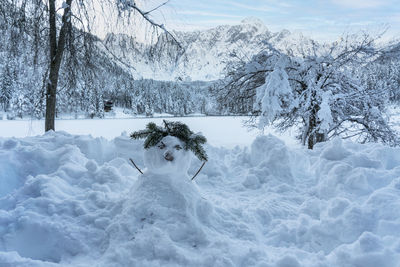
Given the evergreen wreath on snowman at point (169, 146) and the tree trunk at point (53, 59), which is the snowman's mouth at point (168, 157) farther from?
the tree trunk at point (53, 59)

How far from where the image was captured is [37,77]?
7.48 meters

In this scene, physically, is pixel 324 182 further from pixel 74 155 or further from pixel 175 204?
pixel 74 155

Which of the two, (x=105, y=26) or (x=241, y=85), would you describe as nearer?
(x=105, y=26)

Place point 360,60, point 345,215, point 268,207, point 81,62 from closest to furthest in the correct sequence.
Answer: point 345,215
point 268,207
point 81,62
point 360,60

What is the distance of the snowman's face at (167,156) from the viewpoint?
3.05 meters

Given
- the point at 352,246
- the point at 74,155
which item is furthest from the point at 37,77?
the point at 352,246

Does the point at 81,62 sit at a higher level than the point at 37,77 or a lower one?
higher

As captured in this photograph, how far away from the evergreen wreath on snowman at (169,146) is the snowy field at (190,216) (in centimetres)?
14

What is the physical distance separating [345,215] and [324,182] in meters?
1.27

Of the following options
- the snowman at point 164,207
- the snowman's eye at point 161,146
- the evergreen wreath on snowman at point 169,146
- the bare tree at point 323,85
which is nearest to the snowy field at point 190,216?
Result: the snowman at point 164,207

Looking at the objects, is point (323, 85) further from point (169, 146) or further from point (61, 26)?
point (61, 26)

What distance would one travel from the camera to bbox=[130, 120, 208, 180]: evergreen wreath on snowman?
10.1ft

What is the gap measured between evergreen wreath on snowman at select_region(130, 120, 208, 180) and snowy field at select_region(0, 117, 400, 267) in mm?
140

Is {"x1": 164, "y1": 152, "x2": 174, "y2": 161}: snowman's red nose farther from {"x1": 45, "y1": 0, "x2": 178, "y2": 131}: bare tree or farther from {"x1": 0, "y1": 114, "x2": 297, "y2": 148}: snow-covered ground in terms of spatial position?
{"x1": 45, "y1": 0, "x2": 178, "y2": 131}: bare tree
